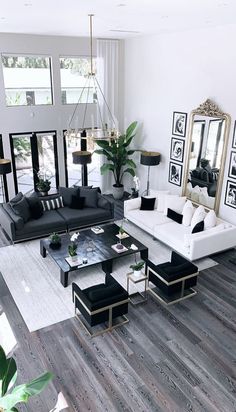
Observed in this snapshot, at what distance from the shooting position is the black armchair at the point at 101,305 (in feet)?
18.7

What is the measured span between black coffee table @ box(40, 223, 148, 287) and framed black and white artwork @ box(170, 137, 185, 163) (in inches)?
109

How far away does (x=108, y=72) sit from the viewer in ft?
37.2

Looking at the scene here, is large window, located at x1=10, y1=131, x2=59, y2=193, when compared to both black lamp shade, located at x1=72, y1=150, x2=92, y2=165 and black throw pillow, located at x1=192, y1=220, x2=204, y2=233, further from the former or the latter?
black throw pillow, located at x1=192, y1=220, x2=204, y2=233

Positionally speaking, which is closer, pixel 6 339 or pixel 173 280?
pixel 6 339

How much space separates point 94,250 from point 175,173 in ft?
12.2

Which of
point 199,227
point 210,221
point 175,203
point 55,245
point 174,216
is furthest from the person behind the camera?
point 175,203

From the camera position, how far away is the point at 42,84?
10.9 meters

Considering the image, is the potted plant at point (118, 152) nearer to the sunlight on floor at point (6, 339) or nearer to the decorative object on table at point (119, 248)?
the decorative object on table at point (119, 248)

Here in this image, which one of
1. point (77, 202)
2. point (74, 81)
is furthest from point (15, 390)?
point (74, 81)

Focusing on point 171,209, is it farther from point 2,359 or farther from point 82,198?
point 2,359

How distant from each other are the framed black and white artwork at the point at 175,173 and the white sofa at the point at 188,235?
1.21m

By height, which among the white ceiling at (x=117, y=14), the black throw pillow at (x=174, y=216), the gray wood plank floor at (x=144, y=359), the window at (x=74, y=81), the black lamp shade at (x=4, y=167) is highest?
the white ceiling at (x=117, y=14)

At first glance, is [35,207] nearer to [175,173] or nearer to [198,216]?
[175,173]

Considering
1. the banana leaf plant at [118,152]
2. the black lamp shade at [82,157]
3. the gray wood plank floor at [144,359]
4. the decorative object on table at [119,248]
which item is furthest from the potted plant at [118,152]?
the gray wood plank floor at [144,359]
